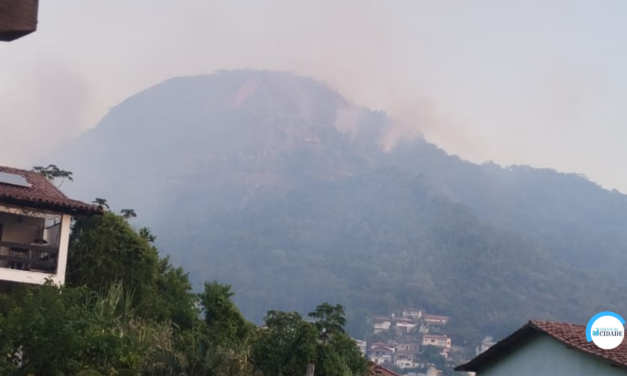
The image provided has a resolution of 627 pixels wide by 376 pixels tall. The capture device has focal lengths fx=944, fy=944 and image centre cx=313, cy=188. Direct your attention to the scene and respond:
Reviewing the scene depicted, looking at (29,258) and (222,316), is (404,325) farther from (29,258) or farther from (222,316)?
(29,258)

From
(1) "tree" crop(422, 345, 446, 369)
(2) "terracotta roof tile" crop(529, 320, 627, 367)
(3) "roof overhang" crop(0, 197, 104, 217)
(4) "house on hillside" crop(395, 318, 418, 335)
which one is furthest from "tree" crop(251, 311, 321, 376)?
(4) "house on hillside" crop(395, 318, 418, 335)

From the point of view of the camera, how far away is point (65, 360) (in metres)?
15.8

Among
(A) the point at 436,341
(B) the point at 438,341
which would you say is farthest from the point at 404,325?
(B) the point at 438,341

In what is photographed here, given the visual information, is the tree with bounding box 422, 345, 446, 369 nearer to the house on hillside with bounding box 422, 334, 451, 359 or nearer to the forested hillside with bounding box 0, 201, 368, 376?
the house on hillside with bounding box 422, 334, 451, 359

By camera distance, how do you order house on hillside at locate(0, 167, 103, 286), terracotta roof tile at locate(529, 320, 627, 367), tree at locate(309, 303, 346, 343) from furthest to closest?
house on hillside at locate(0, 167, 103, 286) < tree at locate(309, 303, 346, 343) < terracotta roof tile at locate(529, 320, 627, 367)

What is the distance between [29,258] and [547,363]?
501 inches

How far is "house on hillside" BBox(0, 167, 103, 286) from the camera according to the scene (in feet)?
75.5

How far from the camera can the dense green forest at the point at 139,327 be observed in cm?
1592

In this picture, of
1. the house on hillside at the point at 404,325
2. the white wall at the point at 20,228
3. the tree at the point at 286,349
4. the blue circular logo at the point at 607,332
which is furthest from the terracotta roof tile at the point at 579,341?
the house on hillside at the point at 404,325

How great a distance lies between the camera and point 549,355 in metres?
18.6

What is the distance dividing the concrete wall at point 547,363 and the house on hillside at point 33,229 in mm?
10632

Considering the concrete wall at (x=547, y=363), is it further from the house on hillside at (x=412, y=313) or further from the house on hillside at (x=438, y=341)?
the house on hillside at (x=412, y=313)

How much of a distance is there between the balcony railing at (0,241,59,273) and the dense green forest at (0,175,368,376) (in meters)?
0.61

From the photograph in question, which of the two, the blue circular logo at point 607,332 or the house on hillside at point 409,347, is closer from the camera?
the blue circular logo at point 607,332
